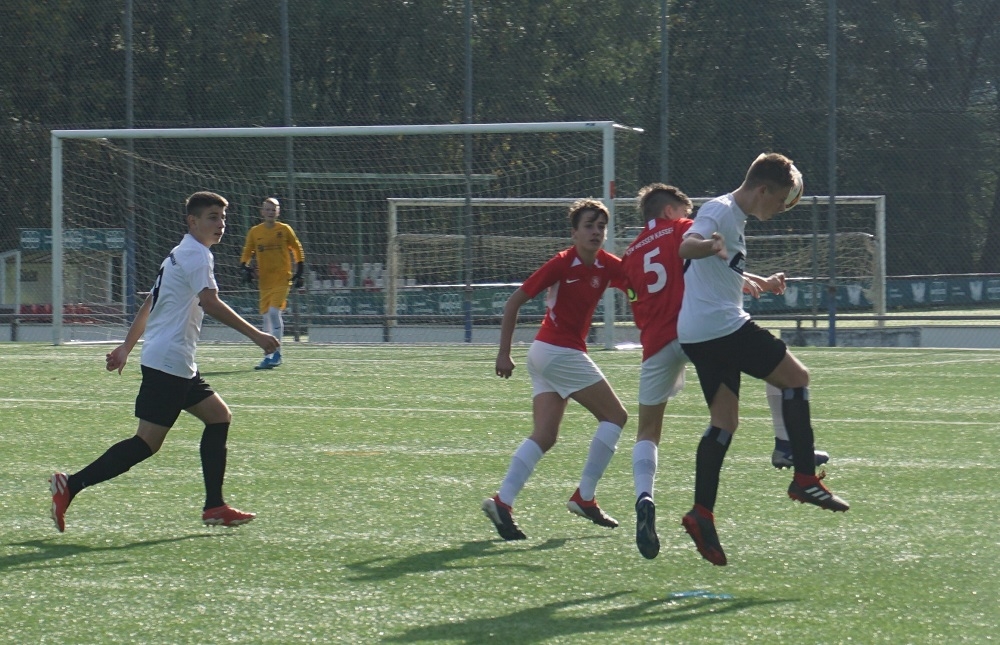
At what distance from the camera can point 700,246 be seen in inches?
204

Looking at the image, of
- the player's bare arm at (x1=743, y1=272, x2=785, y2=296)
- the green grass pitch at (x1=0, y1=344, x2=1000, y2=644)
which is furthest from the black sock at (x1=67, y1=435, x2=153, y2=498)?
the player's bare arm at (x1=743, y1=272, x2=785, y2=296)

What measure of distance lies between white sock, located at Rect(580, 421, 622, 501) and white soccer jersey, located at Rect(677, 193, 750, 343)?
2.93 ft

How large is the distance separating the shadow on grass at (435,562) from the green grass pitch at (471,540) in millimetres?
16

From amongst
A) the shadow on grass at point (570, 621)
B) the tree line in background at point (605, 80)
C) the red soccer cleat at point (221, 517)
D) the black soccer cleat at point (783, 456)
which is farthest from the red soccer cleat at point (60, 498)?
the tree line in background at point (605, 80)

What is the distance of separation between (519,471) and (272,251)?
10.8 metres

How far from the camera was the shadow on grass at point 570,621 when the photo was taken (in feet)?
14.4

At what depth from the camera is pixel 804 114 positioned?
21.8m

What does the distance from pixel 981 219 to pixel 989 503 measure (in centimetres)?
1807

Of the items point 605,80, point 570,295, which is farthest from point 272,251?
point 570,295

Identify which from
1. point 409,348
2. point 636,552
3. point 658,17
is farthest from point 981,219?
point 636,552

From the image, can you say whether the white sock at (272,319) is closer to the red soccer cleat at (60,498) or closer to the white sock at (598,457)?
the red soccer cleat at (60,498)

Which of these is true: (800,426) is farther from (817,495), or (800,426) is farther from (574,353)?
(574,353)

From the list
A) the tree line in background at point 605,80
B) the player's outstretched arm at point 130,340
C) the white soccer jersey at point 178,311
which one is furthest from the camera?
the tree line in background at point 605,80

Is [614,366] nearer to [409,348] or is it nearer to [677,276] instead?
[409,348]
